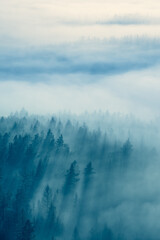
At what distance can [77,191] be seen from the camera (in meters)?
122

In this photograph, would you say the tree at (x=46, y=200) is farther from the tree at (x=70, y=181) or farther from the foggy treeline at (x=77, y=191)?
the tree at (x=70, y=181)

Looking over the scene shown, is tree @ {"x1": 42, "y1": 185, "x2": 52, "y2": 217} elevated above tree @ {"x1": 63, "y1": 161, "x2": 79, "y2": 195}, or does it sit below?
below

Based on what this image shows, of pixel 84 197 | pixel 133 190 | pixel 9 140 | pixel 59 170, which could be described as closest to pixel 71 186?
pixel 84 197

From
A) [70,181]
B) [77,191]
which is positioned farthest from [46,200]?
[77,191]

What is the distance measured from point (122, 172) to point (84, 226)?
36633mm

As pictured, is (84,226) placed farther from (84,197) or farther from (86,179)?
(86,179)

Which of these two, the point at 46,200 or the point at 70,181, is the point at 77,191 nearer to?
the point at 70,181

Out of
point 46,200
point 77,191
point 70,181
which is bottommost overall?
point 46,200

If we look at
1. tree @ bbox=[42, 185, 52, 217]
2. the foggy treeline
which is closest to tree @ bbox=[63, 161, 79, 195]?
the foggy treeline

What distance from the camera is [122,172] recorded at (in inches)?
5394

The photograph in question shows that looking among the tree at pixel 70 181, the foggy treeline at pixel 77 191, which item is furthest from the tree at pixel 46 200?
the tree at pixel 70 181

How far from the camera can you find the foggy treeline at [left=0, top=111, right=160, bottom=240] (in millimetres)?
101812

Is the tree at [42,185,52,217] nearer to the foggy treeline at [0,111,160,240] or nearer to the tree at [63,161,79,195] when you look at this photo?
the foggy treeline at [0,111,160,240]

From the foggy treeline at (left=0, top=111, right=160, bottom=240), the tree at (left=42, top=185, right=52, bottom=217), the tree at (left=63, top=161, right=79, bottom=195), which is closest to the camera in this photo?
the foggy treeline at (left=0, top=111, right=160, bottom=240)
